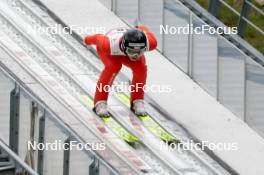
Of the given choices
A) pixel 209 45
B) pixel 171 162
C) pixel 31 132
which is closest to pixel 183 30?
pixel 209 45

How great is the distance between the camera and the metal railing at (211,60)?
1883 cm

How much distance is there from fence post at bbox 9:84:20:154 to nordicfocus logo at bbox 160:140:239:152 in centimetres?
253

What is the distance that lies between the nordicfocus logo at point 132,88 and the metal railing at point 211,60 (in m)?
0.57

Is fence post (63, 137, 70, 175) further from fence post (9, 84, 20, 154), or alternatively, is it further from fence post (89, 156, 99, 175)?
fence post (9, 84, 20, 154)

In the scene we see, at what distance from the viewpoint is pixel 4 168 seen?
15.2m

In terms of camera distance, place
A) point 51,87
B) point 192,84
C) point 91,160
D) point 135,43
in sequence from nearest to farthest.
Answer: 1. point 91,160
2. point 135,43
3. point 51,87
4. point 192,84

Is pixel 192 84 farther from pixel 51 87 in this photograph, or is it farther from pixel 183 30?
pixel 51 87

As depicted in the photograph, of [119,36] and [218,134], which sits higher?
[119,36]

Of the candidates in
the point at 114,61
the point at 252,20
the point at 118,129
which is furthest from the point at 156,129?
the point at 252,20

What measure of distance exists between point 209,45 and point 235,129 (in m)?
1.35

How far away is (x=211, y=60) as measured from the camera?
1938cm

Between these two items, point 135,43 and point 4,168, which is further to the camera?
point 135,43

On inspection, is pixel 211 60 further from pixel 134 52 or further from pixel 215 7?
pixel 134 52

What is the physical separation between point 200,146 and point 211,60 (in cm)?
174
